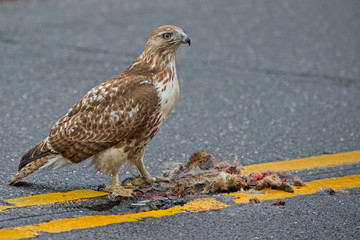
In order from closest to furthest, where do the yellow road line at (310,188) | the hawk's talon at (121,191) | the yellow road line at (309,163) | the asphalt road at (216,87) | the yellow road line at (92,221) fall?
the yellow road line at (92,221), the asphalt road at (216,87), the hawk's talon at (121,191), the yellow road line at (310,188), the yellow road line at (309,163)

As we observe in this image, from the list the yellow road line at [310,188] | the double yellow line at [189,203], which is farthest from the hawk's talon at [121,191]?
the yellow road line at [310,188]

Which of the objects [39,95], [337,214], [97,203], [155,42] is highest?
[155,42]

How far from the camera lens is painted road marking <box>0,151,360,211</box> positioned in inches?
171

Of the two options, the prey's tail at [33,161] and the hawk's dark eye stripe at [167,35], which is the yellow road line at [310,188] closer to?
the hawk's dark eye stripe at [167,35]

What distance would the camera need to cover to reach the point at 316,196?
4719 mm

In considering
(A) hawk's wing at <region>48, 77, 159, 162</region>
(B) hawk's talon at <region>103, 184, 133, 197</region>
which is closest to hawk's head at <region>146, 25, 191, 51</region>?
(A) hawk's wing at <region>48, 77, 159, 162</region>

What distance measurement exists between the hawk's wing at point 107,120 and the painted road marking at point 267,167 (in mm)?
252

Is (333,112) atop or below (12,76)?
below

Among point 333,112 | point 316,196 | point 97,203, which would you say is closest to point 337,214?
point 316,196

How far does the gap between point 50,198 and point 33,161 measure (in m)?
0.32

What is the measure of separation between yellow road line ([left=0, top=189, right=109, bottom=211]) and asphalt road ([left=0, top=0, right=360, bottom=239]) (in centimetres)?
12

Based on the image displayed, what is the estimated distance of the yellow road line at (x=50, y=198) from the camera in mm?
4277

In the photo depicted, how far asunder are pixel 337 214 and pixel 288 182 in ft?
2.18

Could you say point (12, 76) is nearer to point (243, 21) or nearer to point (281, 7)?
point (243, 21)
